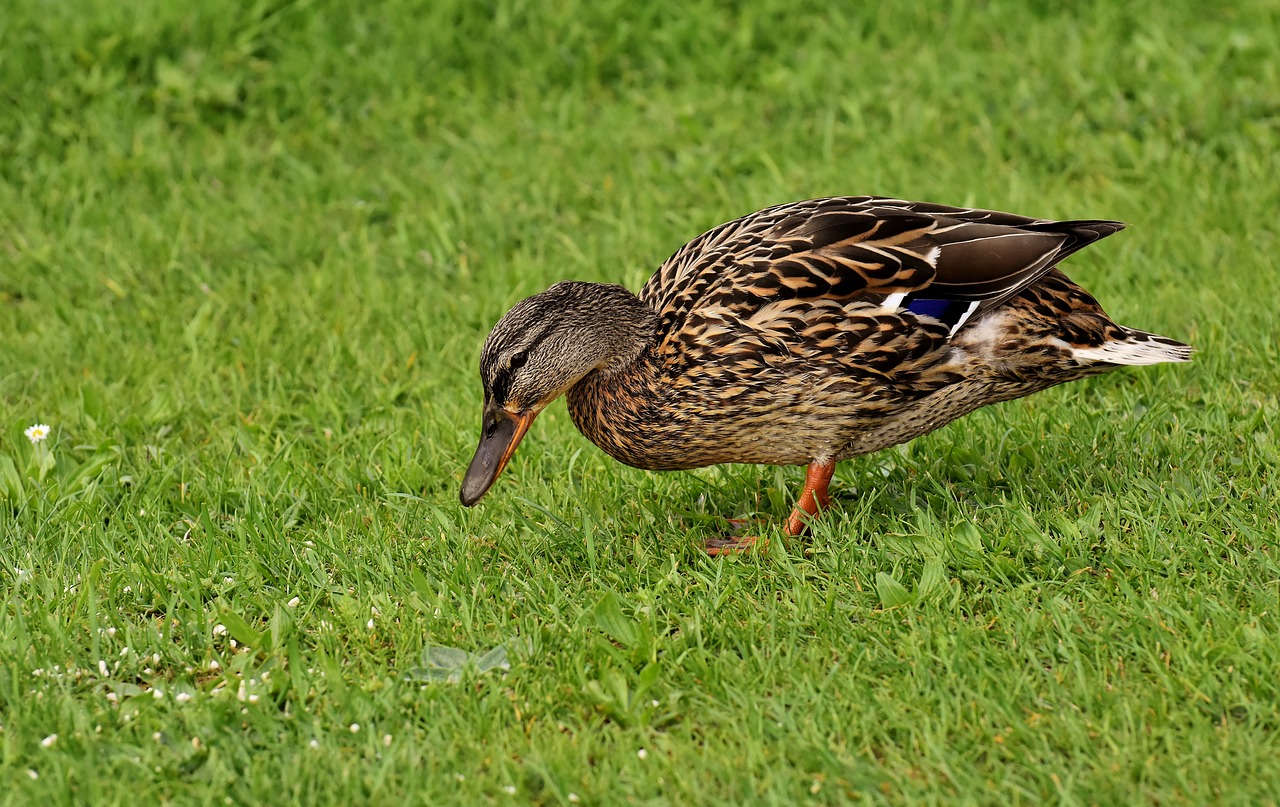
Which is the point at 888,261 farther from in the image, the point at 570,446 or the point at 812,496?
Answer: the point at 570,446

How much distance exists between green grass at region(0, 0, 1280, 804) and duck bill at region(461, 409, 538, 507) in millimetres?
260

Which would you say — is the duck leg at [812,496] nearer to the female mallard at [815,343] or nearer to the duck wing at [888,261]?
the female mallard at [815,343]

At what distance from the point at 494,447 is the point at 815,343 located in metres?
1.00

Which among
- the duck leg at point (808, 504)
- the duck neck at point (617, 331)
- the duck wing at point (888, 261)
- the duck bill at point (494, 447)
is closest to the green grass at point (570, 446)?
the duck leg at point (808, 504)

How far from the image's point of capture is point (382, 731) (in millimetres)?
3475

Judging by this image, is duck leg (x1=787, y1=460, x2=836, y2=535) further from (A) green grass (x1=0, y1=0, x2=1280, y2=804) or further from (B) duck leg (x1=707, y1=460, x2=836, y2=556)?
(A) green grass (x1=0, y1=0, x2=1280, y2=804)

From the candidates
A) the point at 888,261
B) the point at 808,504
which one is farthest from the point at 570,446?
the point at 888,261

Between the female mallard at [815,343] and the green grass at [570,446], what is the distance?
324 mm

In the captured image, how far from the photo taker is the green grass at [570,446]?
339 centimetres

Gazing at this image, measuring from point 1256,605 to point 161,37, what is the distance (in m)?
6.35

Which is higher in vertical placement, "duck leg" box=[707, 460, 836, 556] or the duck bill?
the duck bill

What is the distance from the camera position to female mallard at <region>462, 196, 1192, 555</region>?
4.10 metres

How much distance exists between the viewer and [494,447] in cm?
422

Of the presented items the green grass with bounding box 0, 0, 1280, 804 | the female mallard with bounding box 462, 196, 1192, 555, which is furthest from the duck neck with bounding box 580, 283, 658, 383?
the green grass with bounding box 0, 0, 1280, 804
